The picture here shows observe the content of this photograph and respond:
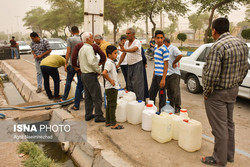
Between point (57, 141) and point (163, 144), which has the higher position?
point (163, 144)

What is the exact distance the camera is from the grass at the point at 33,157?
113 inches

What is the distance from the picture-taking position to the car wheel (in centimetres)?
627

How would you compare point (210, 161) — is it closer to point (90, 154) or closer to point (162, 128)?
point (162, 128)

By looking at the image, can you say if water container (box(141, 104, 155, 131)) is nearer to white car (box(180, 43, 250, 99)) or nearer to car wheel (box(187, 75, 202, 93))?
white car (box(180, 43, 250, 99))

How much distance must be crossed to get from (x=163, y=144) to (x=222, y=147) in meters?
0.91

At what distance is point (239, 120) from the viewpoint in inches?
174

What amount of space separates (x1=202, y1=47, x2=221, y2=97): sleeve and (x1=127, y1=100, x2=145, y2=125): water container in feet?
5.29

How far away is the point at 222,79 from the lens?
2463 mm

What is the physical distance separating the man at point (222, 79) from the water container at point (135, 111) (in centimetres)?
152

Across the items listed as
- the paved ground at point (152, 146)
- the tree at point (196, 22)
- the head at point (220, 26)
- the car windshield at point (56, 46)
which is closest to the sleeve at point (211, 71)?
the head at point (220, 26)

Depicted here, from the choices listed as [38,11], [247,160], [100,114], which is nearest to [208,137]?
[247,160]

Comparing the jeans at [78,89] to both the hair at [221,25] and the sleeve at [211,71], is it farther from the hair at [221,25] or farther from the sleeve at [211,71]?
the hair at [221,25]

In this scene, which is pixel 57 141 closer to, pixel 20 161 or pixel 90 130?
pixel 90 130

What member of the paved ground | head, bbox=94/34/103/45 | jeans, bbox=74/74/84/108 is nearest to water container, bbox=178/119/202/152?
the paved ground
